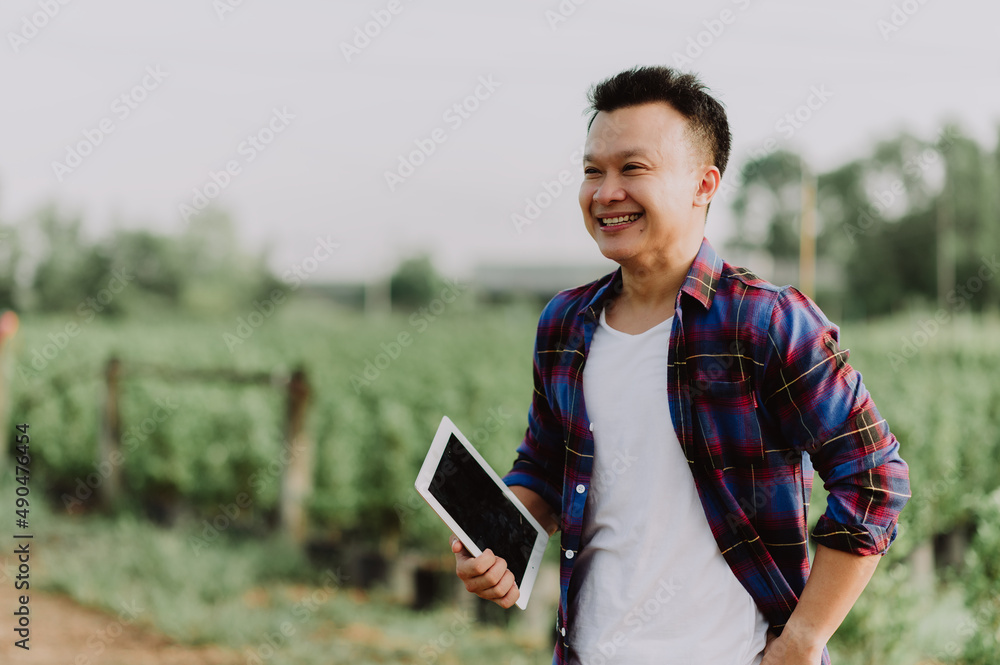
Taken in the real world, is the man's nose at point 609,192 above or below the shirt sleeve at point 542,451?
above

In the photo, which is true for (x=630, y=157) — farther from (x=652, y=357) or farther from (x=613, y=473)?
(x=613, y=473)

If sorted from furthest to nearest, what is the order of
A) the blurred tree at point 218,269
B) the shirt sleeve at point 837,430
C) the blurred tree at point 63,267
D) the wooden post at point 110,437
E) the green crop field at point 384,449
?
the blurred tree at point 218,269
the blurred tree at point 63,267
the wooden post at point 110,437
the green crop field at point 384,449
the shirt sleeve at point 837,430

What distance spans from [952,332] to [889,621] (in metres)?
15.3

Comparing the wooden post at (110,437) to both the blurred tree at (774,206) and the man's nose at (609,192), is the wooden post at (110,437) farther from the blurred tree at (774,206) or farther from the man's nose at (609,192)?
the blurred tree at (774,206)

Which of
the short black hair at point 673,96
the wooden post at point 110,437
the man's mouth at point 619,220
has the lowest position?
the wooden post at point 110,437

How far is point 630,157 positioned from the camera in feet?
5.44

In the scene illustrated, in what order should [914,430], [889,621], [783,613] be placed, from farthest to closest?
[914,430] → [889,621] → [783,613]

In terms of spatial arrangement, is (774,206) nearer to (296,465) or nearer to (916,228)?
(916,228)

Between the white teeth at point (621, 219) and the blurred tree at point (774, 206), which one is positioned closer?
the white teeth at point (621, 219)

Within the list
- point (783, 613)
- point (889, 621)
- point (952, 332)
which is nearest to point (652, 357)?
point (783, 613)

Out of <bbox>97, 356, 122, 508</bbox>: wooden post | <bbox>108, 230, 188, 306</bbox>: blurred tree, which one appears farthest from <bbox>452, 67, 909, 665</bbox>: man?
<bbox>108, 230, 188, 306</bbox>: blurred tree

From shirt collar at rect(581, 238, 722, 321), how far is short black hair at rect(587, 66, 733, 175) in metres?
0.20

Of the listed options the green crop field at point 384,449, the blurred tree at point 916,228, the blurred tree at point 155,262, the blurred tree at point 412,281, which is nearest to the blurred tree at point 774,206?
the blurred tree at point 916,228

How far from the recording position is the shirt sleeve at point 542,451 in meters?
1.94
